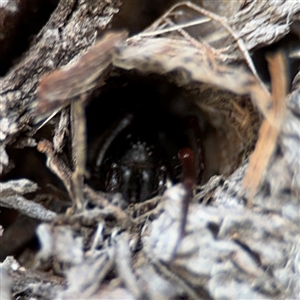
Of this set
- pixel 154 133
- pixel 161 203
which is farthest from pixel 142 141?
pixel 161 203

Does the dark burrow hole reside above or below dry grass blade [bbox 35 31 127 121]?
below

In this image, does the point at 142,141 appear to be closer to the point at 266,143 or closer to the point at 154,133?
the point at 154,133

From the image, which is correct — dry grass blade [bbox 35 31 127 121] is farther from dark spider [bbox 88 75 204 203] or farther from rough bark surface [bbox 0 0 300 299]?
dark spider [bbox 88 75 204 203]

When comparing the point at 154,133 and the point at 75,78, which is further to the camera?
the point at 154,133

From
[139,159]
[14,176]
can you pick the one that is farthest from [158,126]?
[14,176]

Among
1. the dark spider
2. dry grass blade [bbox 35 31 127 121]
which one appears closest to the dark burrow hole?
the dark spider

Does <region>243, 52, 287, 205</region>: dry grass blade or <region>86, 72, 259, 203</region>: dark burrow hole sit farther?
<region>86, 72, 259, 203</region>: dark burrow hole

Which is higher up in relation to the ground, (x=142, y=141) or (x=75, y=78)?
(x=75, y=78)
